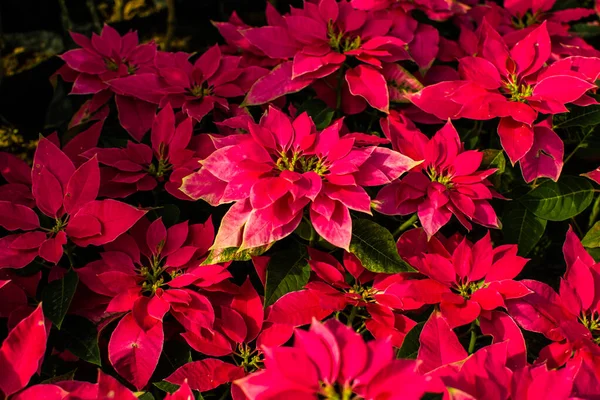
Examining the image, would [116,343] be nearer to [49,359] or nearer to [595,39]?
[49,359]

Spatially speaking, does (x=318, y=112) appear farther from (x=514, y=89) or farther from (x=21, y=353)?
(x=21, y=353)

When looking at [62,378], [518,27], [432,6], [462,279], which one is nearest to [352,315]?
[462,279]

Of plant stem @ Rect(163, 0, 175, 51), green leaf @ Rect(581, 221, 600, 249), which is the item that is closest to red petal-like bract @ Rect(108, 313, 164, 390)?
green leaf @ Rect(581, 221, 600, 249)

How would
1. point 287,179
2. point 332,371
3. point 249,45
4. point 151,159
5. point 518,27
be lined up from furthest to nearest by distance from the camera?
point 518,27 → point 249,45 → point 151,159 → point 287,179 → point 332,371

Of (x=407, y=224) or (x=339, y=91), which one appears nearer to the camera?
(x=407, y=224)

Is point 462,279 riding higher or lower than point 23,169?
lower

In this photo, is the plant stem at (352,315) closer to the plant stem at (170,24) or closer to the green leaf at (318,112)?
the green leaf at (318,112)

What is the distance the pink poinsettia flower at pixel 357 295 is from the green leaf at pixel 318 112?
0.26 metres

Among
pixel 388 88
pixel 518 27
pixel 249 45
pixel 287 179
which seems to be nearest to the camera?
pixel 287 179

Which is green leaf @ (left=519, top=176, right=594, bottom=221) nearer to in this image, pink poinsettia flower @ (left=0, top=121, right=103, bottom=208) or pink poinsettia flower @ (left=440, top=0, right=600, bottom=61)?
pink poinsettia flower @ (left=440, top=0, right=600, bottom=61)

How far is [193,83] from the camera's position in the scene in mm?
1057

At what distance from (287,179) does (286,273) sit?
170 millimetres

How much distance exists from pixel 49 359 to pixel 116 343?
0.15 m

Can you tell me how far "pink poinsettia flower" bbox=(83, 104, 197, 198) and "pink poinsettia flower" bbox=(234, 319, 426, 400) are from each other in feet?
1.39
